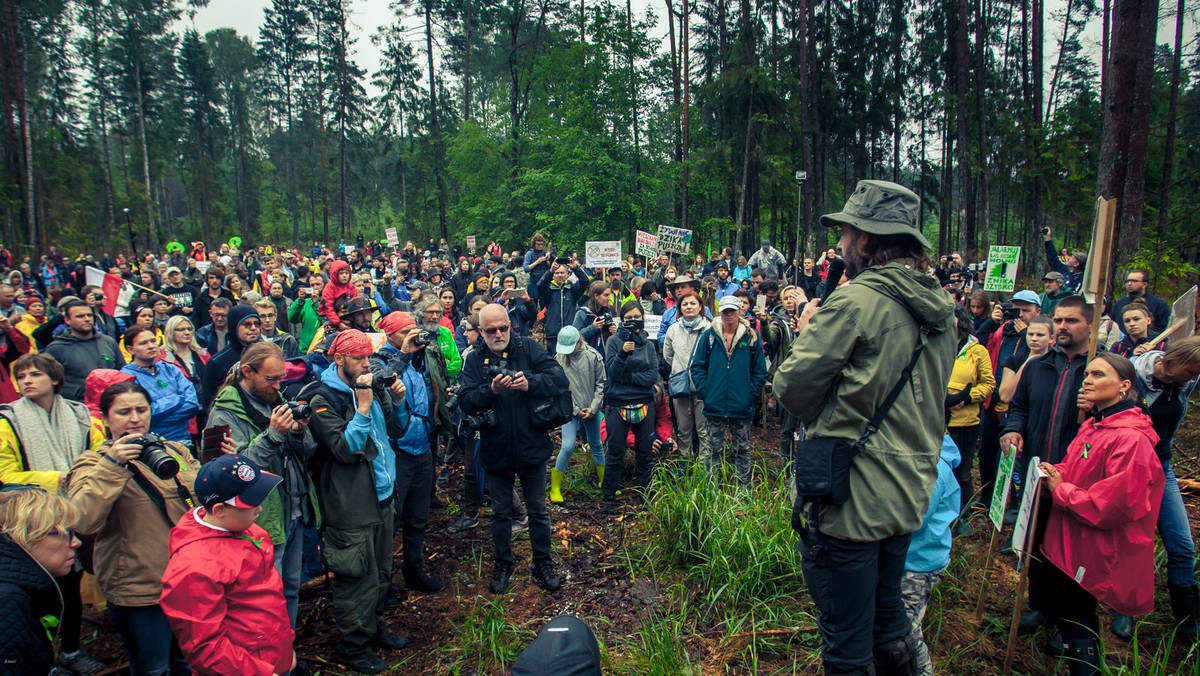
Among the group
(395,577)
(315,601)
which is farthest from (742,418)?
(315,601)

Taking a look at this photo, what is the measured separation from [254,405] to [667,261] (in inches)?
436

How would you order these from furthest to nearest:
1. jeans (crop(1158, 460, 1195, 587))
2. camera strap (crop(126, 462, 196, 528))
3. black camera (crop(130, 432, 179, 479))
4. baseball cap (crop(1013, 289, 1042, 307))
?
baseball cap (crop(1013, 289, 1042, 307)) → jeans (crop(1158, 460, 1195, 587)) → camera strap (crop(126, 462, 196, 528)) → black camera (crop(130, 432, 179, 479))

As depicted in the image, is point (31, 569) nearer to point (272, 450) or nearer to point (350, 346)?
point (272, 450)

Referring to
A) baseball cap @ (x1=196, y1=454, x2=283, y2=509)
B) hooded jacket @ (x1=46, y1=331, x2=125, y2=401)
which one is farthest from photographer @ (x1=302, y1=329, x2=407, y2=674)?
hooded jacket @ (x1=46, y1=331, x2=125, y2=401)

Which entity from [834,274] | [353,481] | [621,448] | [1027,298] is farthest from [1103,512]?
[353,481]

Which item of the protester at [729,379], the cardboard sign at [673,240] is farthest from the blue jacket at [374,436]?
the cardboard sign at [673,240]

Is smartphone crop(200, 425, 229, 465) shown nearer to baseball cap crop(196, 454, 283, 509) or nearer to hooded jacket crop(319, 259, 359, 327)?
baseball cap crop(196, 454, 283, 509)

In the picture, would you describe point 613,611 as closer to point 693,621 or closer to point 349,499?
point 693,621

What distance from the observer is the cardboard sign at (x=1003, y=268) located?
34.5 feet

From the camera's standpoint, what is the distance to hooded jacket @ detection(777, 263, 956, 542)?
7.83ft

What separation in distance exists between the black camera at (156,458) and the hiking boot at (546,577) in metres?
2.75

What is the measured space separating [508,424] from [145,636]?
2400 millimetres

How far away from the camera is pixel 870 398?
7.84ft

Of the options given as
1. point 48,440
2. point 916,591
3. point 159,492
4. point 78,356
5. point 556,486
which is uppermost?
point 78,356
